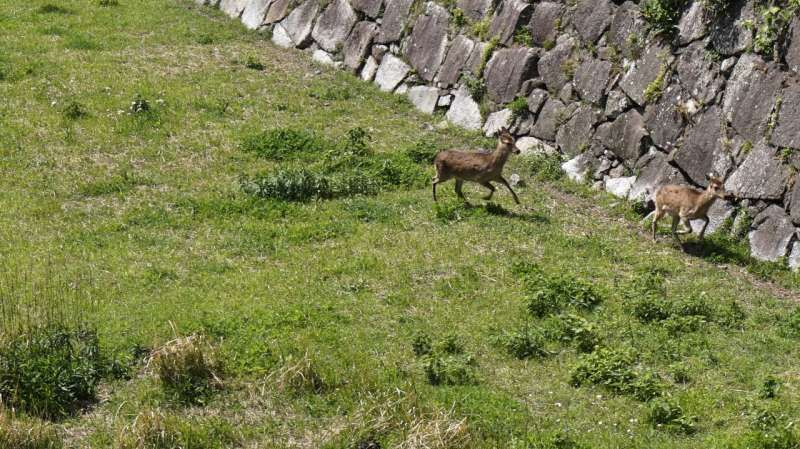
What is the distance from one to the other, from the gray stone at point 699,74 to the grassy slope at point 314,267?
2.51 m

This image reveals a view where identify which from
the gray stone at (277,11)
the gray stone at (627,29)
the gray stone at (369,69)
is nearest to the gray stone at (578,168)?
the gray stone at (627,29)

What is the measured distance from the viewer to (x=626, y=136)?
65.3ft

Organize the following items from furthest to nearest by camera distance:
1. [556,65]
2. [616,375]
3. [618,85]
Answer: [556,65]
[618,85]
[616,375]

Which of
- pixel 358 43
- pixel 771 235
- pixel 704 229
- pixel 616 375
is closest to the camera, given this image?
pixel 616 375

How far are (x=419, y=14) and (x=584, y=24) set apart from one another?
17.6 ft

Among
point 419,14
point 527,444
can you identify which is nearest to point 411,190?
point 419,14

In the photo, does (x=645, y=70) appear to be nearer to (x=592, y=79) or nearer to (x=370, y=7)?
(x=592, y=79)

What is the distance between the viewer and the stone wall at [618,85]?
17406 mm

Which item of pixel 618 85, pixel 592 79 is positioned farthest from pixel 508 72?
pixel 618 85

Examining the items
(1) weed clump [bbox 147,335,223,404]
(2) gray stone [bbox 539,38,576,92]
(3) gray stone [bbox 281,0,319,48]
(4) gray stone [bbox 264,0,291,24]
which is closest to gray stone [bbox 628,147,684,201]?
(2) gray stone [bbox 539,38,576,92]

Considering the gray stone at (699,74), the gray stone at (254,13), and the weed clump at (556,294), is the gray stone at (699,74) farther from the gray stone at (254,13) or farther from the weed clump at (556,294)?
the gray stone at (254,13)

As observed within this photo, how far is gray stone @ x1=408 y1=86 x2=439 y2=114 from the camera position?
956 inches

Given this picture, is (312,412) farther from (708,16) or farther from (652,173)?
(708,16)

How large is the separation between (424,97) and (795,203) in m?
9.98
